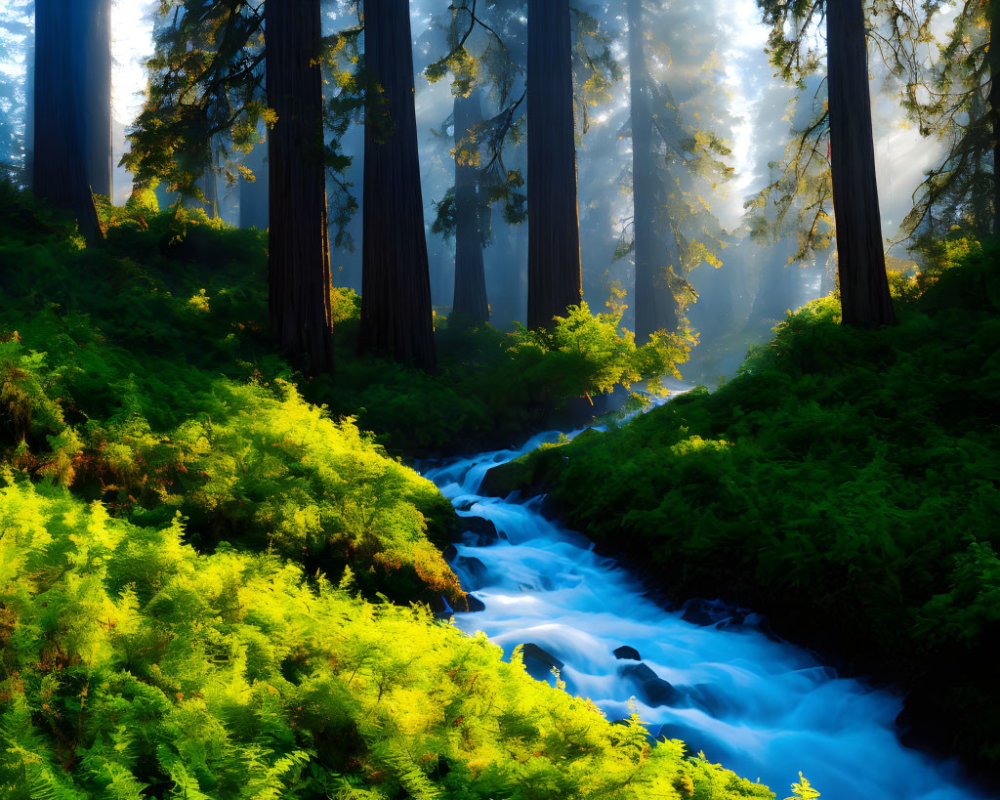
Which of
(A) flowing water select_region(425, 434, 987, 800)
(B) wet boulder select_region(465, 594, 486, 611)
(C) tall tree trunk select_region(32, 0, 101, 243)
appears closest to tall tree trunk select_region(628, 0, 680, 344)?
(C) tall tree trunk select_region(32, 0, 101, 243)

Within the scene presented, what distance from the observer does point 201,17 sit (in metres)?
11.7

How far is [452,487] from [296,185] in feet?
17.1

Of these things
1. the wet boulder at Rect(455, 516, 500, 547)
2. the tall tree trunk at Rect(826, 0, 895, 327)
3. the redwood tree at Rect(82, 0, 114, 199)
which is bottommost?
the wet boulder at Rect(455, 516, 500, 547)

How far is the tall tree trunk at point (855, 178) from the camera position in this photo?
32.6 feet

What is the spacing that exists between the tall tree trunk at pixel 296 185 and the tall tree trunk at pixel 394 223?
2.06m

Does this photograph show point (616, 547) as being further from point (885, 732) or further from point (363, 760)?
point (363, 760)

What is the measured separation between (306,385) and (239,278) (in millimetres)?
4571

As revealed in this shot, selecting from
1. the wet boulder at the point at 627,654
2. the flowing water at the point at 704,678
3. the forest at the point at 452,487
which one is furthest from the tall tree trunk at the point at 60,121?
the wet boulder at the point at 627,654

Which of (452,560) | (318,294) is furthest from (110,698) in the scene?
(318,294)

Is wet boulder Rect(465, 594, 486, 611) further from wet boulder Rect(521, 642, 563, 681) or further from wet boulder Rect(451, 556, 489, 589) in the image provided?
wet boulder Rect(521, 642, 563, 681)

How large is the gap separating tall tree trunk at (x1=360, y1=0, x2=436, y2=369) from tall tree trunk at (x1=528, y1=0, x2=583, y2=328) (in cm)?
257

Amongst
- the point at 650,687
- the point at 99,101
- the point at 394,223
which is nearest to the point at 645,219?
the point at 394,223

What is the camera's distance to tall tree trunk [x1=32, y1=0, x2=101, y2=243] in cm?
1243

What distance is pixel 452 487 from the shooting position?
1032 centimetres
